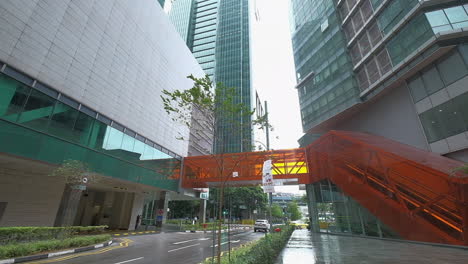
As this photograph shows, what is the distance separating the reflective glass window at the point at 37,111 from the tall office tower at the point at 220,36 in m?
77.3

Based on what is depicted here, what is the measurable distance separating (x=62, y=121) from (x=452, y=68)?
30.5 metres

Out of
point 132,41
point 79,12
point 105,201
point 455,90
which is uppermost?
point 132,41

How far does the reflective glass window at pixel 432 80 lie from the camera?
58.2ft

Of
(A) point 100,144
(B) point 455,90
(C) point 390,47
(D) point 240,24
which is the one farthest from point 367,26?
(D) point 240,24

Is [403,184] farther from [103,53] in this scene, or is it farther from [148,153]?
[103,53]

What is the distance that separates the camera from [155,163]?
25859mm

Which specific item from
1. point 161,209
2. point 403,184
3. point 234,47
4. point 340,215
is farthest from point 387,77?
point 234,47

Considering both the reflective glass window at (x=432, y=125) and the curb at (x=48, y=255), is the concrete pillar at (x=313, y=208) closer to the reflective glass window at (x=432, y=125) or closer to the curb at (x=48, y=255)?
the reflective glass window at (x=432, y=125)

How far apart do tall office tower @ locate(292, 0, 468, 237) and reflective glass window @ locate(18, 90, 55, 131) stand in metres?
23.5

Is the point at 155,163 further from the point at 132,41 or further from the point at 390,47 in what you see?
the point at 390,47

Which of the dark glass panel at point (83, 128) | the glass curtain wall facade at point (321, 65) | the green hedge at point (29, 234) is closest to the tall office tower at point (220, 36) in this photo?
the glass curtain wall facade at point (321, 65)

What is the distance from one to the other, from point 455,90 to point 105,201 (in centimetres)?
3851

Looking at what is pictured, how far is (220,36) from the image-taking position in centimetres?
10531

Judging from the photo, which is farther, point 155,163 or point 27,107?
point 155,163
